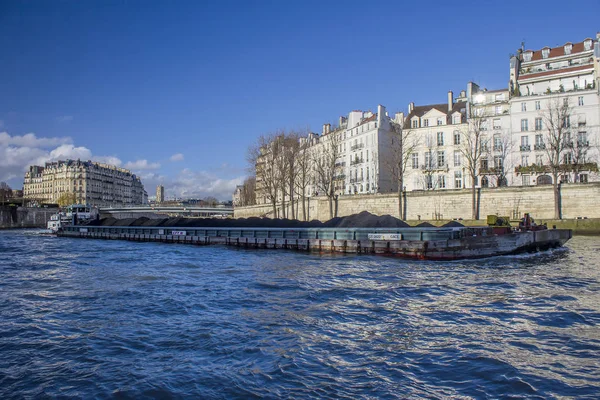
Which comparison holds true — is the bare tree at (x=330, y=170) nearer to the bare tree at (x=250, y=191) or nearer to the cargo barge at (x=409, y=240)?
the cargo barge at (x=409, y=240)

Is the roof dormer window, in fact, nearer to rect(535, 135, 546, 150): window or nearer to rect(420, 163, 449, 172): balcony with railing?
rect(535, 135, 546, 150): window

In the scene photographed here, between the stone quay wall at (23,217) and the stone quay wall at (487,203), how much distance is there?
3250 inches

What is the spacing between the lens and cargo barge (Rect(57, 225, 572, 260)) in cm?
2914

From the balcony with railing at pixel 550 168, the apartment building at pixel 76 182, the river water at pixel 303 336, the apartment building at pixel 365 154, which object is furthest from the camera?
the apartment building at pixel 76 182

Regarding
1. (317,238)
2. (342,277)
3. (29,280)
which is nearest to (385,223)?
(317,238)

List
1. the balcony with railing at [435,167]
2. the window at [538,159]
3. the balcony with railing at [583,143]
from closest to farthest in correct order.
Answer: the balcony with railing at [583,143]
the window at [538,159]
the balcony with railing at [435,167]

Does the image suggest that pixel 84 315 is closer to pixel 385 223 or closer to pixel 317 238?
pixel 317 238

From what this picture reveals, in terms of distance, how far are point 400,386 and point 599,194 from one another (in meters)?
51.6

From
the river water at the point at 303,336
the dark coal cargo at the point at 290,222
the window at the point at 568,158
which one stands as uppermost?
the window at the point at 568,158

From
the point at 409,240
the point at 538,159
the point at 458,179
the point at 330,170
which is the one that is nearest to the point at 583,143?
the point at 538,159

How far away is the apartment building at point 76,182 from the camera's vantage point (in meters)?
168

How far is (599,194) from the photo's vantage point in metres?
49.0

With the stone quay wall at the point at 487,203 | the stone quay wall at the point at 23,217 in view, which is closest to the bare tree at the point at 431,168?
the stone quay wall at the point at 487,203

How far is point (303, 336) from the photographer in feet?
36.5
